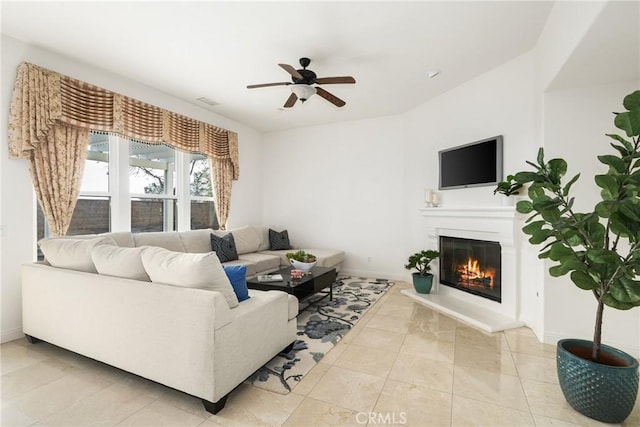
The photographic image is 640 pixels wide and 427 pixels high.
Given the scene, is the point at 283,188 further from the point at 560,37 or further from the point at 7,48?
the point at 560,37

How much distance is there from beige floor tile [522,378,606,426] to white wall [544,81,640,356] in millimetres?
837

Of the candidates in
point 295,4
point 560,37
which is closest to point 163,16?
point 295,4

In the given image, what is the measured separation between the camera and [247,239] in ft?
16.6

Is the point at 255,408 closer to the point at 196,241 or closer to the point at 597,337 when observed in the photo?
the point at 597,337

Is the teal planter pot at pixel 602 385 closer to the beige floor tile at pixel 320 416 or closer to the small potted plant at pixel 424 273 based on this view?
the beige floor tile at pixel 320 416

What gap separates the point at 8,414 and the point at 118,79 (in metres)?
3.48

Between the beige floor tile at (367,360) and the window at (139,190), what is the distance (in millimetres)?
3191

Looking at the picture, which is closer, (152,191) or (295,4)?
(295,4)

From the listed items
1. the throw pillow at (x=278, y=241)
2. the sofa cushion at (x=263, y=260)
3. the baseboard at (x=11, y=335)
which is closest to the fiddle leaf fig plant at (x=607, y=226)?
the sofa cushion at (x=263, y=260)

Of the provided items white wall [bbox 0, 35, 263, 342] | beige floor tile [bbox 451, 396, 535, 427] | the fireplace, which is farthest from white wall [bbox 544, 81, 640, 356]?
white wall [bbox 0, 35, 263, 342]

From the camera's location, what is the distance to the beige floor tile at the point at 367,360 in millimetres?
2256

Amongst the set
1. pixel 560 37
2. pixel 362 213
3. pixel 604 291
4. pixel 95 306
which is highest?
pixel 560 37

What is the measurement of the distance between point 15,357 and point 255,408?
2.21 m

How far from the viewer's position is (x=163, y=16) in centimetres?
253
